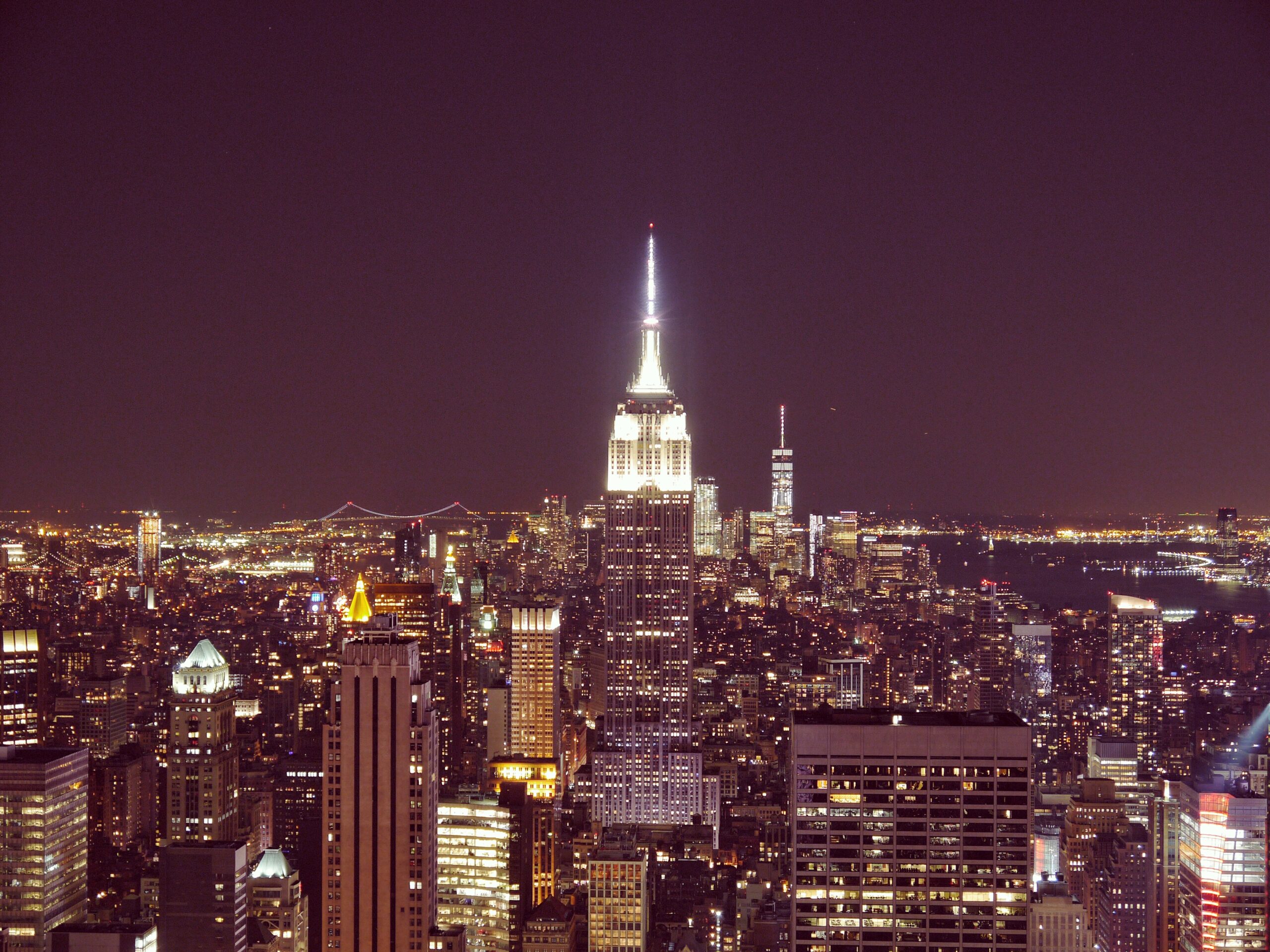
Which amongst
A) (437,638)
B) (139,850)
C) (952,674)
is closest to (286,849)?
(139,850)

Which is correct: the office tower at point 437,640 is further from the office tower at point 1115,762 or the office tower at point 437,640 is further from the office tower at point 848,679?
the office tower at point 1115,762

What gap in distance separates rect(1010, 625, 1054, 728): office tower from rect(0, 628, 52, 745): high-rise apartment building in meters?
10.7

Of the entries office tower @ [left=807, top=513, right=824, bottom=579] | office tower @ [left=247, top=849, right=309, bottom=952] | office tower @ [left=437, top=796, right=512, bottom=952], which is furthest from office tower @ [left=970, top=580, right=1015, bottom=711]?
office tower @ [left=247, top=849, right=309, bottom=952]

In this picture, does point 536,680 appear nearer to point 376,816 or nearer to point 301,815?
point 301,815

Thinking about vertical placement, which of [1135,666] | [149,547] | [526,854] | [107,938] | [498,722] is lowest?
[526,854]

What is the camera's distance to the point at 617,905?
13758mm

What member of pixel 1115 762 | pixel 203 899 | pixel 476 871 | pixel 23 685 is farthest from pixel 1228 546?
pixel 23 685

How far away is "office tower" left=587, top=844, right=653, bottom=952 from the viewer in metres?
13.6

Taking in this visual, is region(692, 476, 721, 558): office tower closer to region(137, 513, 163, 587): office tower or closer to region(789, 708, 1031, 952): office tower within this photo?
region(137, 513, 163, 587): office tower

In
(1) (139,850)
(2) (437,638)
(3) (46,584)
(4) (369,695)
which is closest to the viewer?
(4) (369,695)

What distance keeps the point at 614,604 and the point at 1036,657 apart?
22.2 feet

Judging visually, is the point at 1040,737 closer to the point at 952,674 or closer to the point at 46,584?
the point at 952,674

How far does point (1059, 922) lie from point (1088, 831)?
1.89 m

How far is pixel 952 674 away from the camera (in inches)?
671
